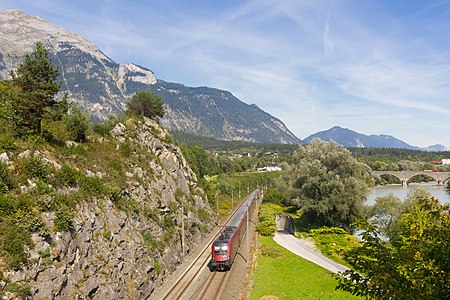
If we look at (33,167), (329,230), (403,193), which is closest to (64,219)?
(33,167)

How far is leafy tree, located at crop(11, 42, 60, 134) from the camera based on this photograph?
78.5 feet

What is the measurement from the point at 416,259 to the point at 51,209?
65.1 feet

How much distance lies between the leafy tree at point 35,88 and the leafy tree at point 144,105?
969 inches

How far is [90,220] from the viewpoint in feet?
73.7

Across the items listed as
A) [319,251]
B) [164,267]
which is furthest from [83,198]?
[319,251]

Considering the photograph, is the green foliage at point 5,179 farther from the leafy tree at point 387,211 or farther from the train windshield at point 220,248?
the leafy tree at point 387,211

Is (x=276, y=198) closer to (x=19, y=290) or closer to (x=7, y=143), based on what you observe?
(x=7, y=143)

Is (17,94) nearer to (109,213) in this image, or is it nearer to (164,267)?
(109,213)

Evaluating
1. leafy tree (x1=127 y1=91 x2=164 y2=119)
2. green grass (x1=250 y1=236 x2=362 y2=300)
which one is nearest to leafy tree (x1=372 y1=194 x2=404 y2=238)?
green grass (x1=250 y1=236 x2=362 y2=300)

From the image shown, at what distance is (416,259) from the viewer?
732 cm

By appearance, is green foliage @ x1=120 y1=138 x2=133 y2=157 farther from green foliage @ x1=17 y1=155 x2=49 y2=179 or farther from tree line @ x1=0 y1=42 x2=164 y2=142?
green foliage @ x1=17 y1=155 x2=49 y2=179

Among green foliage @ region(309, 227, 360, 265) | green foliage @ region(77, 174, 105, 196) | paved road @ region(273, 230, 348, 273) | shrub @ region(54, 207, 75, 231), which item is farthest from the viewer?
green foliage @ region(309, 227, 360, 265)

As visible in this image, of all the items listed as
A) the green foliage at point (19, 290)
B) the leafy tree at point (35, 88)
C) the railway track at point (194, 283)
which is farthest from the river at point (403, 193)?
the green foliage at point (19, 290)

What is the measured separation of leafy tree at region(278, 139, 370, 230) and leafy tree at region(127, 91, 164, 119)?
26404 millimetres
